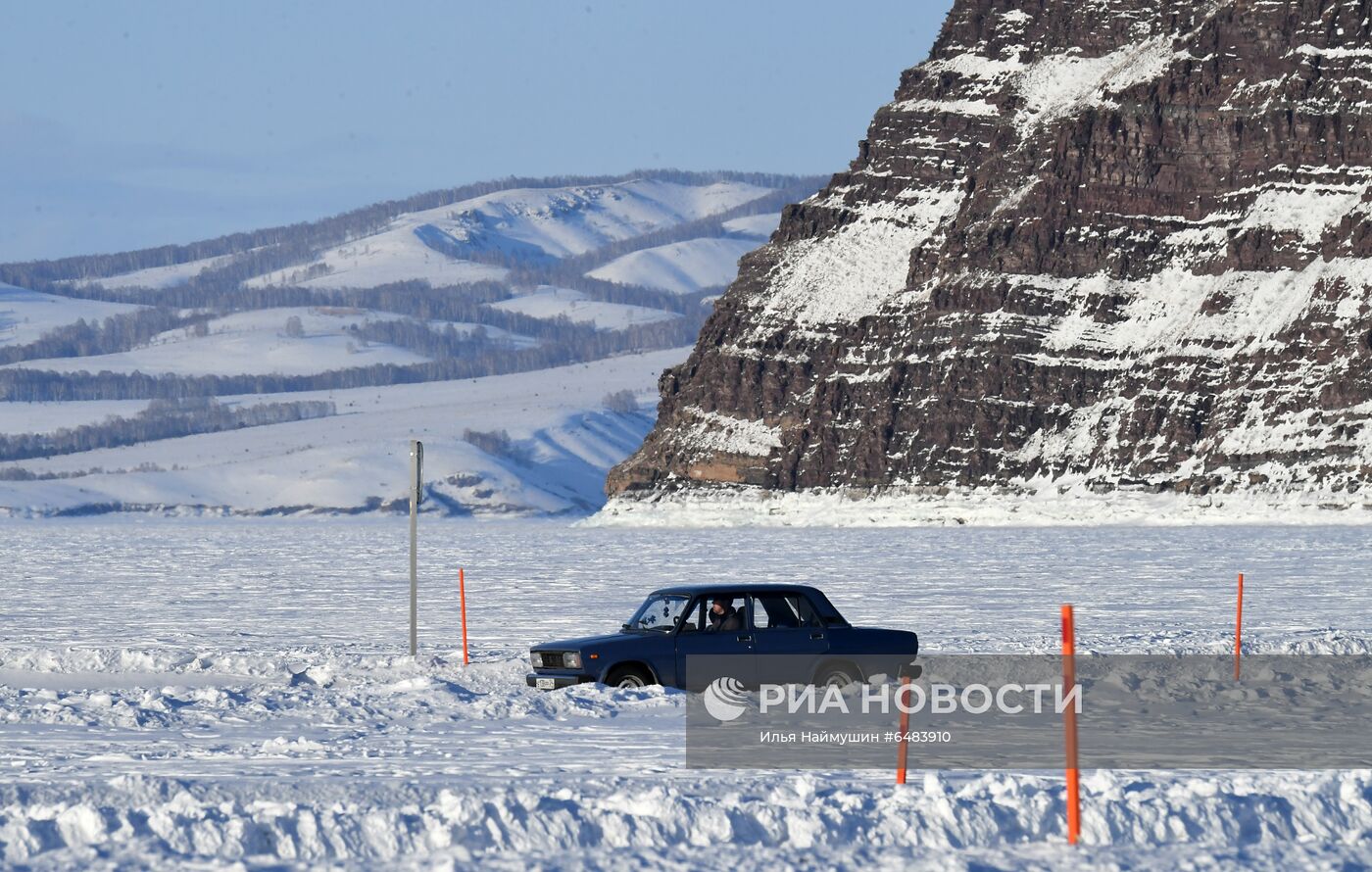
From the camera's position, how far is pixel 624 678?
21.3m

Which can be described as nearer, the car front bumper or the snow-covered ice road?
the snow-covered ice road

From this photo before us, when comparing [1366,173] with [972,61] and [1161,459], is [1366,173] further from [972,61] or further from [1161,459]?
[972,61]

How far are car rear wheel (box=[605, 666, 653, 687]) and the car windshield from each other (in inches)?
20.0

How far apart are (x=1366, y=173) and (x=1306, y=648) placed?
11931 cm

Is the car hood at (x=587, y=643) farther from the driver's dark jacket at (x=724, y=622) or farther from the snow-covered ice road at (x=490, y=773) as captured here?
the driver's dark jacket at (x=724, y=622)

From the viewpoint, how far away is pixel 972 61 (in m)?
172

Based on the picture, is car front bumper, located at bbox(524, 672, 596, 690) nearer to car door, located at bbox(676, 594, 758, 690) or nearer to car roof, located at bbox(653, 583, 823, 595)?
car door, located at bbox(676, 594, 758, 690)

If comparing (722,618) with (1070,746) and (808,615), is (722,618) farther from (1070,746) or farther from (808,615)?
(1070,746)

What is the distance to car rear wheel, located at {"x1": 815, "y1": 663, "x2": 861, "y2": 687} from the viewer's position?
2133 centimetres

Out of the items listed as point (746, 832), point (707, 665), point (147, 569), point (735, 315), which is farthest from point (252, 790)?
point (735, 315)

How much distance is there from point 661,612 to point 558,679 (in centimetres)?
128
